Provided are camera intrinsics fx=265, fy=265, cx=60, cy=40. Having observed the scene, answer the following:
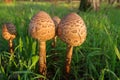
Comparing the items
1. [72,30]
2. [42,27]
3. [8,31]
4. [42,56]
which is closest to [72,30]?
[72,30]

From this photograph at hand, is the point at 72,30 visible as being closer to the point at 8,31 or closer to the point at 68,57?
the point at 68,57

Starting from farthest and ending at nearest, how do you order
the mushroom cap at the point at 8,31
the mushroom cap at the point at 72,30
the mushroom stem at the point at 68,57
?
1. the mushroom cap at the point at 8,31
2. the mushroom stem at the point at 68,57
3. the mushroom cap at the point at 72,30

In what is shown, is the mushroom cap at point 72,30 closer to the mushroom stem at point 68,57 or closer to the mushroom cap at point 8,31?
the mushroom stem at point 68,57

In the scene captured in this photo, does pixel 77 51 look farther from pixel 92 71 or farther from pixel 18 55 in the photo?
pixel 18 55

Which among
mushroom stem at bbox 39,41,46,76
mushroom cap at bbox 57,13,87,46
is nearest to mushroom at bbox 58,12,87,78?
mushroom cap at bbox 57,13,87,46

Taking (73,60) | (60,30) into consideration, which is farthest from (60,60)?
(60,30)

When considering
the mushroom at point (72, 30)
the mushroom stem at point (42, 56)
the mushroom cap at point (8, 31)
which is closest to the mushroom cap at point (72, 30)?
the mushroom at point (72, 30)

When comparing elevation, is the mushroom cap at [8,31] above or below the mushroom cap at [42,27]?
below

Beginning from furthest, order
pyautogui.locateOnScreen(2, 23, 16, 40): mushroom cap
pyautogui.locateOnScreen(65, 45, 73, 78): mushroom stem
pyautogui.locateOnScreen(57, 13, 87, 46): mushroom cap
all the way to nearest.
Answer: pyautogui.locateOnScreen(2, 23, 16, 40): mushroom cap
pyautogui.locateOnScreen(65, 45, 73, 78): mushroom stem
pyautogui.locateOnScreen(57, 13, 87, 46): mushroom cap

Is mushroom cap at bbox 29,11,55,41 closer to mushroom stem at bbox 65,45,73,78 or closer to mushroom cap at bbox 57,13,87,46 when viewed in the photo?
mushroom cap at bbox 57,13,87,46

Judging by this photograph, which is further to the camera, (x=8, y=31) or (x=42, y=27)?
(x=8, y=31)

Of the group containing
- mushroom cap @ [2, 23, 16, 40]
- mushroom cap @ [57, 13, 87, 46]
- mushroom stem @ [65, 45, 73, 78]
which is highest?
mushroom cap @ [57, 13, 87, 46]

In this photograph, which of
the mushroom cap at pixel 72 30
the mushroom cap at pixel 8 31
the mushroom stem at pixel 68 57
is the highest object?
the mushroom cap at pixel 72 30
